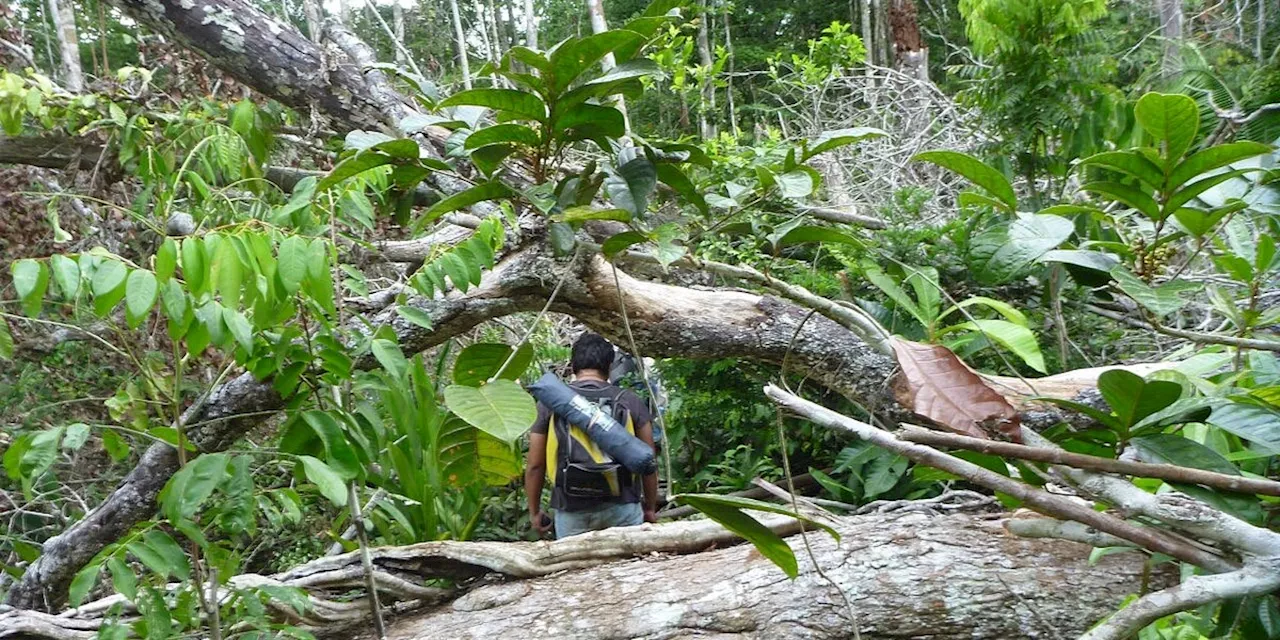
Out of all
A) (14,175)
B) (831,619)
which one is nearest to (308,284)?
(831,619)

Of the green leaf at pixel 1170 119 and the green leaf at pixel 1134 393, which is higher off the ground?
the green leaf at pixel 1170 119

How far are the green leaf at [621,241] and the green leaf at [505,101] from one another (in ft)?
0.79

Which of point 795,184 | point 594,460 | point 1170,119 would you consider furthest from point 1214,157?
point 594,460

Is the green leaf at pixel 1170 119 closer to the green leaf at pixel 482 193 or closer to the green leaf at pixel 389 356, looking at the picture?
the green leaf at pixel 482 193

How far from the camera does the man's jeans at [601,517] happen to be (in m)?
3.16

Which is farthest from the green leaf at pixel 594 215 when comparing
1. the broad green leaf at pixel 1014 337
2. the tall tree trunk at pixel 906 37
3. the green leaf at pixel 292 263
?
the tall tree trunk at pixel 906 37

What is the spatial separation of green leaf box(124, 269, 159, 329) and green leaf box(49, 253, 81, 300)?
0.06 metres

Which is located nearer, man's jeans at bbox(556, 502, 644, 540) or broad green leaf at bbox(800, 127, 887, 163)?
broad green leaf at bbox(800, 127, 887, 163)

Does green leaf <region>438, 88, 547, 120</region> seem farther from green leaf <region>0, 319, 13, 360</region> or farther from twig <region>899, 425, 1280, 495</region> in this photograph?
green leaf <region>0, 319, 13, 360</region>

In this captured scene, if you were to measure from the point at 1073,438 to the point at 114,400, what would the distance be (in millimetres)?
1885

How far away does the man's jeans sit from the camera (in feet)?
10.4

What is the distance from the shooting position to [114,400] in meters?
1.87

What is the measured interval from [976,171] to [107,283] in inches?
48.9

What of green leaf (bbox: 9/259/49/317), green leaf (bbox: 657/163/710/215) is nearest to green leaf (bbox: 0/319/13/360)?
green leaf (bbox: 9/259/49/317)
